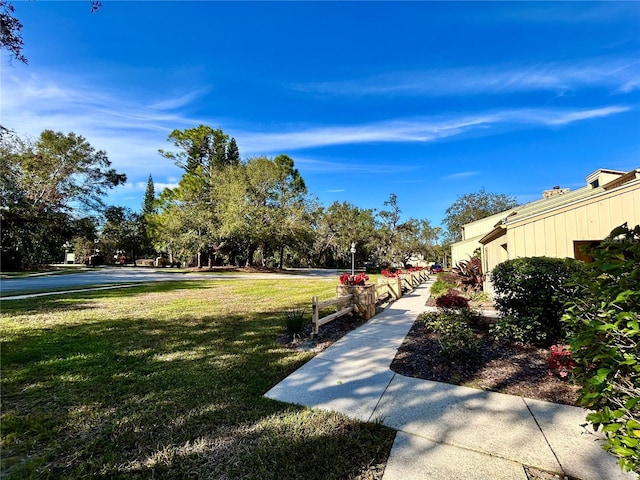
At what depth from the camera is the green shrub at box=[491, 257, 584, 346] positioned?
4359 millimetres

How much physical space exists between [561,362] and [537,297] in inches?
53.2

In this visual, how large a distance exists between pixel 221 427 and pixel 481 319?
5.53 m

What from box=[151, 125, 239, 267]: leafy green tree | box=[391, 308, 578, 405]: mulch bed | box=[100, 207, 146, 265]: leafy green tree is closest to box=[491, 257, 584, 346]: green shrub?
box=[391, 308, 578, 405]: mulch bed

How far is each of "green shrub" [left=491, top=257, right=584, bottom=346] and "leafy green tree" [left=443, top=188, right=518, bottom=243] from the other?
31.0 m

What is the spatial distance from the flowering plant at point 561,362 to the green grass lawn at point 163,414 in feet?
7.83

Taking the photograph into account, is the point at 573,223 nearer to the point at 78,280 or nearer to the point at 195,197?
the point at 78,280

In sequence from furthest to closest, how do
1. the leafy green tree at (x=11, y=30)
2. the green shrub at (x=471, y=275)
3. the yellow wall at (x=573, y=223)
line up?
1. the green shrub at (x=471, y=275)
2. the yellow wall at (x=573, y=223)
3. the leafy green tree at (x=11, y=30)

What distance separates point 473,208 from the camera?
1364 inches

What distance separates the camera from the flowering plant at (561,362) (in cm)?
327

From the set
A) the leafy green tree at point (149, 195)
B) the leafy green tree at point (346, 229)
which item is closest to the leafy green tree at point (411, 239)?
the leafy green tree at point (346, 229)

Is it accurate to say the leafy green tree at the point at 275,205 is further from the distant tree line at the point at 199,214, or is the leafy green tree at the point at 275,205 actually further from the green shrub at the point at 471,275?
the green shrub at the point at 471,275

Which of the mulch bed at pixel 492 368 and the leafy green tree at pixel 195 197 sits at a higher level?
the leafy green tree at pixel 195 197

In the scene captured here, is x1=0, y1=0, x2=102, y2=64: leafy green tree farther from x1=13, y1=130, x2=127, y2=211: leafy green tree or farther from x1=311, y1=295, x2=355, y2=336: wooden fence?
x1=13, y1=130, x2=127, y2=211: leafy green tree

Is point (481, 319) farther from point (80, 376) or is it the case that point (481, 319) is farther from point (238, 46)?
Result: point (238, 46)
